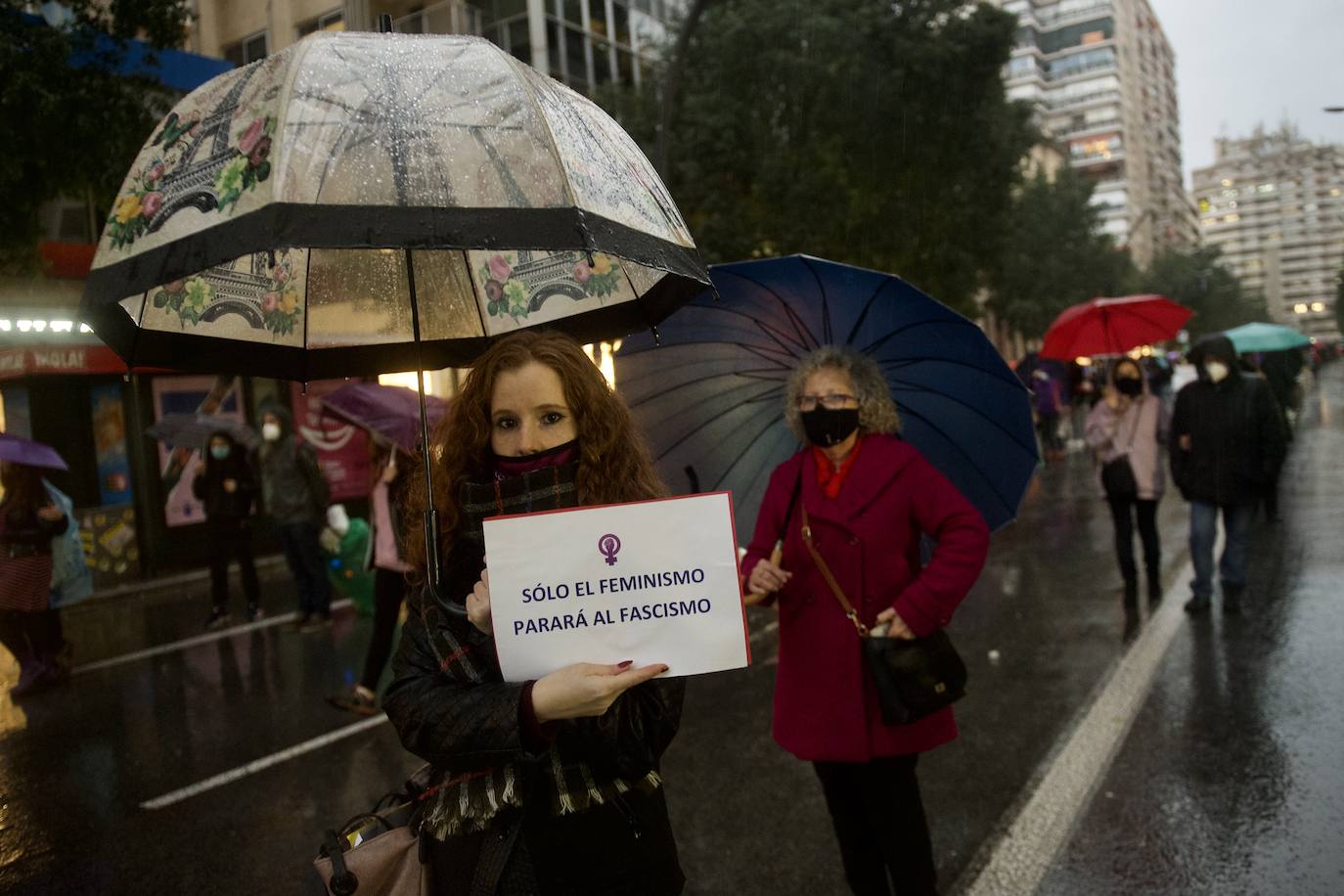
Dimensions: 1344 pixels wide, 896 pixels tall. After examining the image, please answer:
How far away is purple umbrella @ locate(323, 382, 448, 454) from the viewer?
18.9 feet

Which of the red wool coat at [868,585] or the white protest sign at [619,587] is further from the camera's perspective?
the red wool coat at [868,585]

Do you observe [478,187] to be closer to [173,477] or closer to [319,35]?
[319,35]

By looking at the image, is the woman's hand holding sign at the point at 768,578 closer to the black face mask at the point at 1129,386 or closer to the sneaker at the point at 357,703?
the sneaker at the point at 357,703

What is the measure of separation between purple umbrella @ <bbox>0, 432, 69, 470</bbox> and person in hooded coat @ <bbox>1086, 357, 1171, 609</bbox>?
7.72m

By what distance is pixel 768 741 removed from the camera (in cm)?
510

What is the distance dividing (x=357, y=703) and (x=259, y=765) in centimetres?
→ 76

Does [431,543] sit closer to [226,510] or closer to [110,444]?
[226,510]

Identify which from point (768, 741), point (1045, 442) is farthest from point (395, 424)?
point (1045, 442)

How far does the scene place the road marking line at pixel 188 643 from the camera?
26.9ft

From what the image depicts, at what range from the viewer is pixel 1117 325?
9242 mm

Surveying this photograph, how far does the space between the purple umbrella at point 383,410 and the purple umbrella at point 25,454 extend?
2.17m

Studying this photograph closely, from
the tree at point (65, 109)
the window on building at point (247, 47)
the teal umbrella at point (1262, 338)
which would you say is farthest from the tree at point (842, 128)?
the tree at point (65, 109)

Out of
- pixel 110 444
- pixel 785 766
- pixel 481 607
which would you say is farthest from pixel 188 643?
pixel 481 607

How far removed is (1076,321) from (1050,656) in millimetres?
4244
